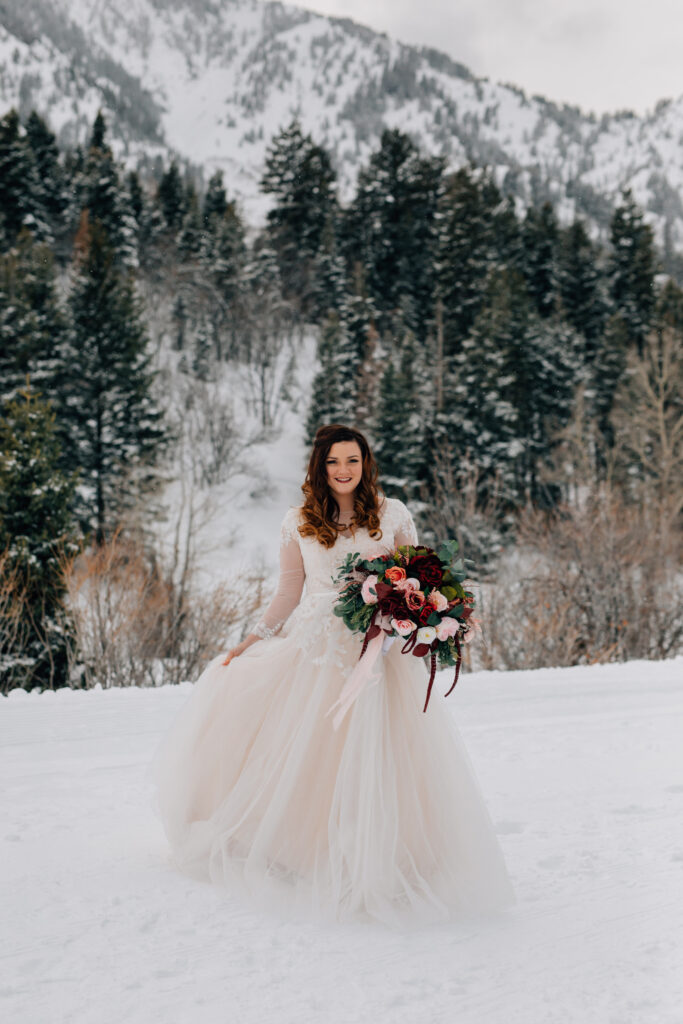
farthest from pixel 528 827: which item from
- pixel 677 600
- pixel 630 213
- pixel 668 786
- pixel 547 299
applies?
pixel 630 213

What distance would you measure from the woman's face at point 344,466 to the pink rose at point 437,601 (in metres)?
0.66

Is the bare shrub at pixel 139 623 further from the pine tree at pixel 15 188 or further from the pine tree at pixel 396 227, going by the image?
the pine tree at pixel 15 188

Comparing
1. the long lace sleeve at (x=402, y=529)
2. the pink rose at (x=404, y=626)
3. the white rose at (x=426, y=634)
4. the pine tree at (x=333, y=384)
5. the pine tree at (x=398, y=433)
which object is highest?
the pine tree at (x=333, y=384)

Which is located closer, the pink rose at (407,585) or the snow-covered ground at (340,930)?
the snow-covered ground at (340,930)

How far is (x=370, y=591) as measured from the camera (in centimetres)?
302

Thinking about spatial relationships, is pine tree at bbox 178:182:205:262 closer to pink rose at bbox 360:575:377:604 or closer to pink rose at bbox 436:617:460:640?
pink rose at bbox 360:575:377:604

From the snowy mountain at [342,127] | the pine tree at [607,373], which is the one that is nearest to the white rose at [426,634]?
the pine tree at [607,373]

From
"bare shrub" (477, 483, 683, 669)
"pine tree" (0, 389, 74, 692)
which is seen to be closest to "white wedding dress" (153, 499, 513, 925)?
"pine tree" (0, 389, 74, 692)

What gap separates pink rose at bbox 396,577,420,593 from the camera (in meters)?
2.98

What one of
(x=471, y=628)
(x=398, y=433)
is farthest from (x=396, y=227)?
(x=471, y=628)

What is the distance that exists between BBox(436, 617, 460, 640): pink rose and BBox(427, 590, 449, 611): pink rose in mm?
52

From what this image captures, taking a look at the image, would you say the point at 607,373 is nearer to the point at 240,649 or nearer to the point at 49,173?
the point at 49,173

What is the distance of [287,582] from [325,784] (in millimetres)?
867

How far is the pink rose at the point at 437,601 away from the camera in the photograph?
117 inches
